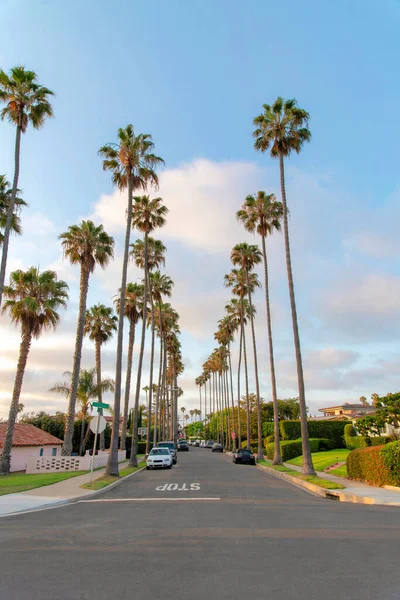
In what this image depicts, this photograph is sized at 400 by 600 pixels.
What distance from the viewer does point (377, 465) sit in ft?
65.0

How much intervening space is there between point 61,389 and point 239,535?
38348mm

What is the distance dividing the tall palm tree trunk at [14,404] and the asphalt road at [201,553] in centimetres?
1818

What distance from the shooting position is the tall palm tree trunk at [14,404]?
29.2 meters

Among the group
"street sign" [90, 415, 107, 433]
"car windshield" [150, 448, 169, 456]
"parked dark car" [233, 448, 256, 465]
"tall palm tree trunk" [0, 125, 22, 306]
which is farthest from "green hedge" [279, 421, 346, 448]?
"tall palm tree trunk" [0, 125, 22, 306]

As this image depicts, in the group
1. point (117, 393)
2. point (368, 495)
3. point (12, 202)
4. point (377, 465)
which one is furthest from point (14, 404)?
point (368, 495)

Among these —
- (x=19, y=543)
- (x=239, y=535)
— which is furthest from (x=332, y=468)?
(x=19, y=543)

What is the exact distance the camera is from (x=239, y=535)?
29.6ft

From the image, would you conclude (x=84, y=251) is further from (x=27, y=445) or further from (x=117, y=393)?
(x=27, y=445)

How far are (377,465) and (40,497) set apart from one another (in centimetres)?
1389

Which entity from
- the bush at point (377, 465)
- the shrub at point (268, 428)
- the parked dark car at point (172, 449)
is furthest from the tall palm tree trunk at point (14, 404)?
the shrub at point (268, 428)

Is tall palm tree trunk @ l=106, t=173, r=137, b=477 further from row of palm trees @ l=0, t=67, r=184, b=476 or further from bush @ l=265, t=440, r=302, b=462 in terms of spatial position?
bush @ l=265, t=440, r=302, b=462

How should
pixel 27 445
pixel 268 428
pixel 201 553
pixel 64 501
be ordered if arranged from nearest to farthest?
pixel 201 553 → pixel 64 501 → pixel 27 445 → pixel 268 428

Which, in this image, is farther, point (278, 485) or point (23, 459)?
point (23, 459)

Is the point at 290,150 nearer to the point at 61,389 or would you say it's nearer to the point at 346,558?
the point at 346,558
